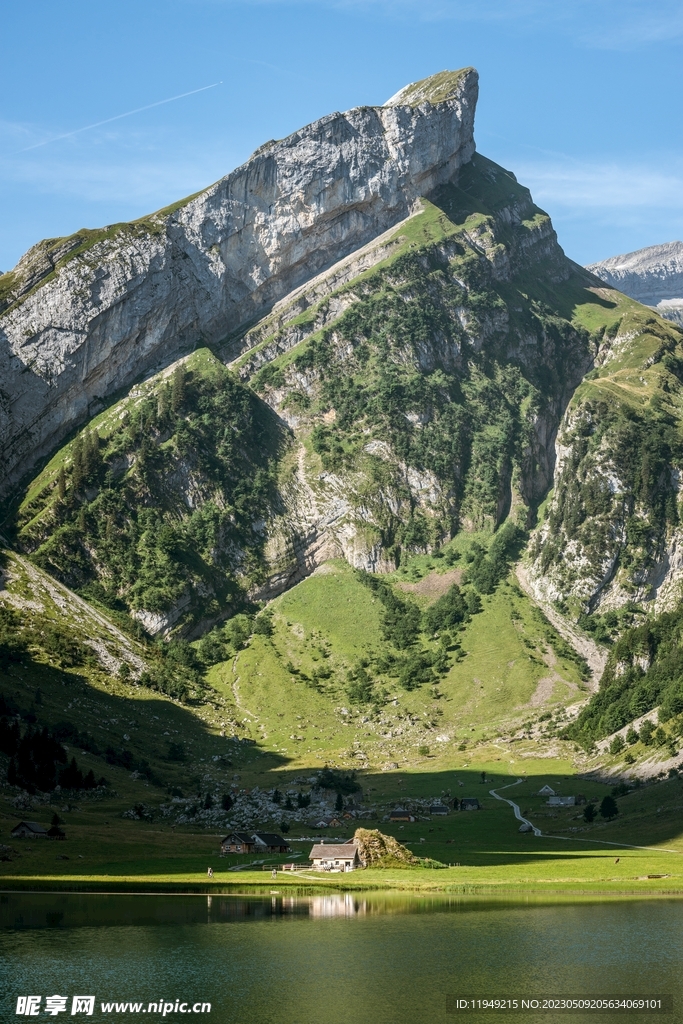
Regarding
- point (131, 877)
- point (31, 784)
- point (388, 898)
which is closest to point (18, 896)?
point (131, 877)

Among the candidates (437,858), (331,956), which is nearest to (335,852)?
(437,858)

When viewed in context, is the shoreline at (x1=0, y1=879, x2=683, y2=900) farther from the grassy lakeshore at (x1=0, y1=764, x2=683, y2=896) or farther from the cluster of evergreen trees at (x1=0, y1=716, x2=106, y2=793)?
the cluster of evergreen trees at (x1=0, y1=716, x2=106, y2=793)

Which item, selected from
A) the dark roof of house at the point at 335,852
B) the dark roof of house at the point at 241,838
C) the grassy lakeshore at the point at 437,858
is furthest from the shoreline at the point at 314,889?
the dark roof of house at the point at 241,838

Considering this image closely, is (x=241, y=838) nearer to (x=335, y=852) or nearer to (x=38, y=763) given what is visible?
(x=335, y=852)

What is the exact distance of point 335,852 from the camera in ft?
389

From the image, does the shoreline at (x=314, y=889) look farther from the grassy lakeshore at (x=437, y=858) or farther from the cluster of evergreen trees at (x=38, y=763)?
the cluster of evergreen trees at (x=38, y=763)

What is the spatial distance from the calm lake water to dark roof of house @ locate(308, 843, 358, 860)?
23.9 m

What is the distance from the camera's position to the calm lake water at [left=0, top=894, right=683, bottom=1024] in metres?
61.3

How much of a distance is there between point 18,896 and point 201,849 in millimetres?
41523

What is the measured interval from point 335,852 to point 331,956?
47.7 metres

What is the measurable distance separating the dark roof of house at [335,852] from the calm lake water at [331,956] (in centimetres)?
2389

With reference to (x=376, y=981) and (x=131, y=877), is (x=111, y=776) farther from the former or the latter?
(x=376, y=981)

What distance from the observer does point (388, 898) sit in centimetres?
9869

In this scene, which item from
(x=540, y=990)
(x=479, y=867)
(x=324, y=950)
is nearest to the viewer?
(x=540, y=990)
